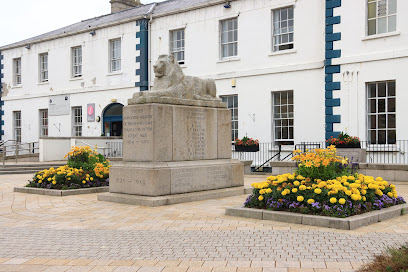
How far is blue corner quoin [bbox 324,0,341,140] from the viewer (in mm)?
18141

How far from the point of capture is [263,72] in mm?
20594

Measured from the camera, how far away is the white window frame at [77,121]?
27384mm

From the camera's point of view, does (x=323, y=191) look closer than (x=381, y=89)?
Yes

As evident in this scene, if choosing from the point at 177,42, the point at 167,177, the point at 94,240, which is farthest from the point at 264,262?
the point at 177,42

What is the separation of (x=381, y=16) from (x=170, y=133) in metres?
10.6

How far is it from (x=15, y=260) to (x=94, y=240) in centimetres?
120

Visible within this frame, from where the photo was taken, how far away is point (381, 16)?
17297 mm

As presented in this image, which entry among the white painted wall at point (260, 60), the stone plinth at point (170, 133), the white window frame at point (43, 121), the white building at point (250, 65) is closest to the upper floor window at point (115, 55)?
the white building at point (250, 65)

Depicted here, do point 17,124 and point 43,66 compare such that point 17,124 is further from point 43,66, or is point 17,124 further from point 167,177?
point 167,177

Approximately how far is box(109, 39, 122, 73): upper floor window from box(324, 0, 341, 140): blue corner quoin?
11.7 metres

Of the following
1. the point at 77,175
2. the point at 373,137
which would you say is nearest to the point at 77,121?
the point at 77,175

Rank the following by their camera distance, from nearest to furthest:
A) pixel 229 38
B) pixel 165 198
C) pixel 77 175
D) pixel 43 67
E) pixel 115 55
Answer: pixel 165 198 < pixel 77 175 < pixel 229 38 < pixel 115 55 < pixel 43 67

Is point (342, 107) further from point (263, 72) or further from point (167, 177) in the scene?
point (167, 177)

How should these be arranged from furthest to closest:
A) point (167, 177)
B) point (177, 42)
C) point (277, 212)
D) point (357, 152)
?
point (177, 42) < point (357, 152) < point (167, 177) < point (277, 212)
